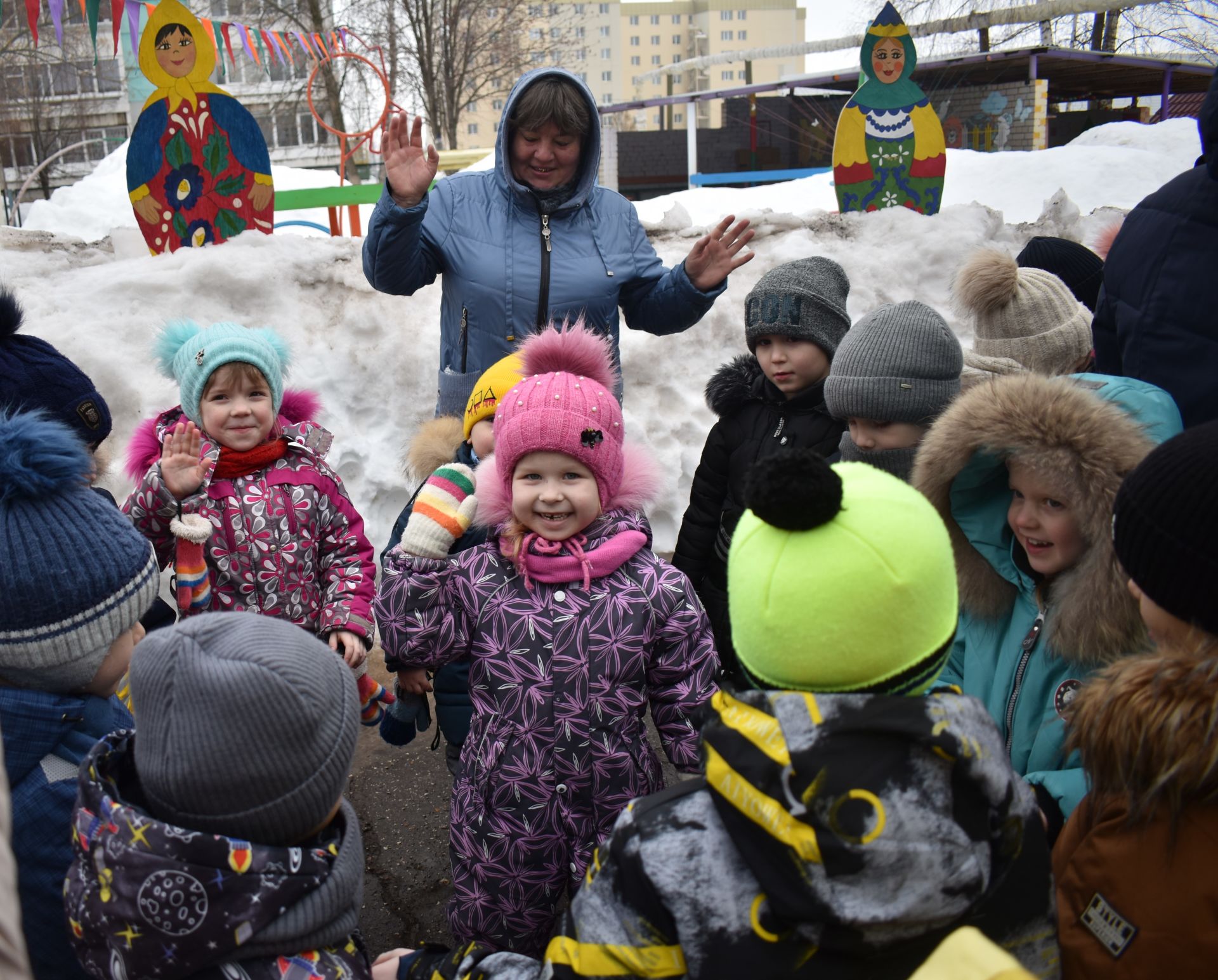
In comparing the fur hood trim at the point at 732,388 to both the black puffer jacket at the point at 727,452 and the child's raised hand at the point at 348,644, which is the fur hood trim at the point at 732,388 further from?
the child's raised hand at the point at 348,644

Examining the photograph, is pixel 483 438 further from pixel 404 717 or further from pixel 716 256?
pixel 716 256

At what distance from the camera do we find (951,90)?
19031 millimetres

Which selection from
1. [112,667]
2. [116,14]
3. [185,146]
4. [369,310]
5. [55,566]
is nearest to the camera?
[55,566]

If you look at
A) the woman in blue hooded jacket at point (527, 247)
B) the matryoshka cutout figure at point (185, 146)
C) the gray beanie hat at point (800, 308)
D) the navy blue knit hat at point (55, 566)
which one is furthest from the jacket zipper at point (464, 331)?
the matryoshka cutout figure at point (185, 146)

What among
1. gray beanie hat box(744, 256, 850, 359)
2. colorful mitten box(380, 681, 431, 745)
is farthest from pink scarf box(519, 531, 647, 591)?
gray beanie hat box(744, 256, 850, 359)

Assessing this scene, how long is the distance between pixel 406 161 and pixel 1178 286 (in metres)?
2.33

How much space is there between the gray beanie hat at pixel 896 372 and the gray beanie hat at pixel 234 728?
5.84 feet

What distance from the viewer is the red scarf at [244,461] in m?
2.66

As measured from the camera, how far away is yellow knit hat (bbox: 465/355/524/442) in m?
2.62

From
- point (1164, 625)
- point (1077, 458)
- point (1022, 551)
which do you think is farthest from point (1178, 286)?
point (1164, 625)

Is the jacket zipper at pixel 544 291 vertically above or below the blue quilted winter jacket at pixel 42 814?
above

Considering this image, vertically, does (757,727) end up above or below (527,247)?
below

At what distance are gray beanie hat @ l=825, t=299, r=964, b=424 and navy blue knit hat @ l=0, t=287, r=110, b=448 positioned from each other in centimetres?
222

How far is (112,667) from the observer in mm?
1766
